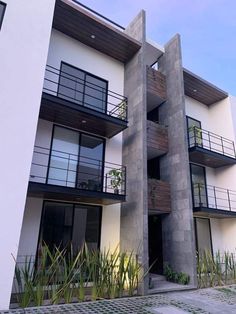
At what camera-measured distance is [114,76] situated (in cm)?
1015

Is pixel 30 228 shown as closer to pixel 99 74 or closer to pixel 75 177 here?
pixel 75 177

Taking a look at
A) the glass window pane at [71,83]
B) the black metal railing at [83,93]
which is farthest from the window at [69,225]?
the glass window pane at [71,83]

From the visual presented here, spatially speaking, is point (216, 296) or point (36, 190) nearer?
point (36, 190)

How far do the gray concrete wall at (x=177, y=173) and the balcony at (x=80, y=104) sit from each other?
216 centimetres

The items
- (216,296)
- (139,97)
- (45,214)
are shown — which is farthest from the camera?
(139,97)

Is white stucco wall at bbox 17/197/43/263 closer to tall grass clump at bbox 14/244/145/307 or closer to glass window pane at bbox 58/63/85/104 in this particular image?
tall grass clump at bbox 14/244/145/307

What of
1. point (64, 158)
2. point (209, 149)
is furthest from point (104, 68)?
point (209, 149)

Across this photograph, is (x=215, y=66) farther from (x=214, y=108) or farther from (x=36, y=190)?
(x=36, y=190)

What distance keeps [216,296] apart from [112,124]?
20.0 ft

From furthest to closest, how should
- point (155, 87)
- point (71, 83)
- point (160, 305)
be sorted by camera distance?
point (155, 87) → point (71, 83) → point (160, 305)

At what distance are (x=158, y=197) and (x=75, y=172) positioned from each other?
3.18 metres

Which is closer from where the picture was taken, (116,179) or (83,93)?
(116,179)

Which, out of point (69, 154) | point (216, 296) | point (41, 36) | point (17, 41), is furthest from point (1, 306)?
point (41, 36)

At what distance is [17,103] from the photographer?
606cm
